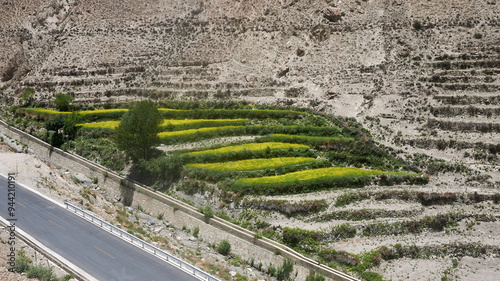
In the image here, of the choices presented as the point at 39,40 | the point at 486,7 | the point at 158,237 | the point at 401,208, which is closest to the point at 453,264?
the point at 401,208

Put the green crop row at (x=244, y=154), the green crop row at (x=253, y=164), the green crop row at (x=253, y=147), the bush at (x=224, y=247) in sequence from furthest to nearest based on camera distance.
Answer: the green crop row at (x=253, y=147) < the green crop row at (x=244, y=154) < the green crop row at (x=253, y=164) < the bush at (x=224, y=247)

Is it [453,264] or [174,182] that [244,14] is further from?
[453,264]

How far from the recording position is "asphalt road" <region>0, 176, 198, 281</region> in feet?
106

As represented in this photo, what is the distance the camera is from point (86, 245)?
115 ft

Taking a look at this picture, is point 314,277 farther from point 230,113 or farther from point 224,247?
point 230,113

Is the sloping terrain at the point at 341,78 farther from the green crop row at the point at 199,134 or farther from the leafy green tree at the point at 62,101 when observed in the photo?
the leafy green tree at the point at 62,101

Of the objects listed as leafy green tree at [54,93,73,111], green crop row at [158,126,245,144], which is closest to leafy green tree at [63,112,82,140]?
leafy green tree at [54,93,73,111]

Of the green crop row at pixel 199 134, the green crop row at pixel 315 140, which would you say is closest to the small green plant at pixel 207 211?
the green crop row at pixel 315 140

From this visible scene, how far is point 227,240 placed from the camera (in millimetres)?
41094

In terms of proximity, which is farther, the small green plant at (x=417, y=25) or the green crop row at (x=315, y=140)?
the small green plant at (x=417, y=25)

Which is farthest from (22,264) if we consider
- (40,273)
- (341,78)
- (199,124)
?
(341,78)

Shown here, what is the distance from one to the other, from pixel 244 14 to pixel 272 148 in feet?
130

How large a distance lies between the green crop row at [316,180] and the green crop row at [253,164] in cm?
215

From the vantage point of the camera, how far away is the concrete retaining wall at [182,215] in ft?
122
